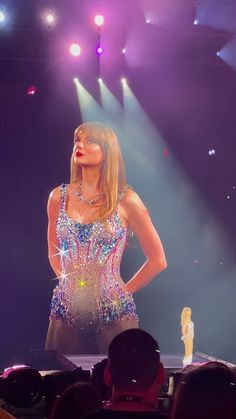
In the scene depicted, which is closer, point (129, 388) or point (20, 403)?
point (129, 388)

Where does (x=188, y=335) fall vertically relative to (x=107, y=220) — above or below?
below

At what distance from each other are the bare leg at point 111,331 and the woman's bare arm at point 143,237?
0.71 metres

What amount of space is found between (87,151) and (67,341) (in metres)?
1.95

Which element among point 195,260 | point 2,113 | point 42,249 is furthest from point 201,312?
point 2,113

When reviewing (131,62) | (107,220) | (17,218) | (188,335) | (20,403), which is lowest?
(20,403)

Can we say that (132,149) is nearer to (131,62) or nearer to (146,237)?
(131,62)

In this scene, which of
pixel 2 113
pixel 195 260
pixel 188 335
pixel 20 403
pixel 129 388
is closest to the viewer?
pixel 129 388

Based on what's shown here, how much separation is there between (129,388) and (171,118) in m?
6.61

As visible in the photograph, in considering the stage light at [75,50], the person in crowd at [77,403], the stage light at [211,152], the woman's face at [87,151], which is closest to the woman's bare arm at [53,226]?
the woman's face at [87,151]

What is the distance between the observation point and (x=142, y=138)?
839cm

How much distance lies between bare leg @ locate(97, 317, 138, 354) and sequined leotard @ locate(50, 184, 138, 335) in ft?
0.14

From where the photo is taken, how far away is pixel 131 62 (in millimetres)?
8234

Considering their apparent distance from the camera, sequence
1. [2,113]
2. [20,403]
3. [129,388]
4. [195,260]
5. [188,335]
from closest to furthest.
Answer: [129,388] → [20,403] → [188,335] → [2,113] → [195,260]

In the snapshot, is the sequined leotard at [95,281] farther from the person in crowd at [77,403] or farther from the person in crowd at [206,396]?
the person in crowd at [206,396]
